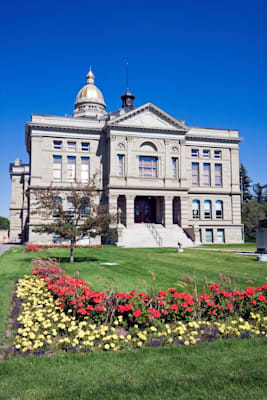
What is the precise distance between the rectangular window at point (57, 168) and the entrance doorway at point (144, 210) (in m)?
11.7

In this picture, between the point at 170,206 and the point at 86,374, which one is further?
the point at 170,206

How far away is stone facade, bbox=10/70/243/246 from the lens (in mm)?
45625

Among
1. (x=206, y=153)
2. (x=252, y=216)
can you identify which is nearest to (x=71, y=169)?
(x=206, y=153)

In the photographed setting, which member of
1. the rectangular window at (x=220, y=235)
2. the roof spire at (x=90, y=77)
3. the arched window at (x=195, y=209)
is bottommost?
the rectangular window at (x=220, y=235)

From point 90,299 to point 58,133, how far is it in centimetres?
4063

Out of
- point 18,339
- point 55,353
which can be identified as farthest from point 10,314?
point 55,353

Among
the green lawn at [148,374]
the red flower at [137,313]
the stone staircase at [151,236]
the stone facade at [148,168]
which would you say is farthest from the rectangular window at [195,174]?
the green lawn at [148,374]

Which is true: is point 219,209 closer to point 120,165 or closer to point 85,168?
point 120,165

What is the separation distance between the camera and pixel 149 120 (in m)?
47.6

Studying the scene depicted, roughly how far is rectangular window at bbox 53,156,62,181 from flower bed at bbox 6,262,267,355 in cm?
3768

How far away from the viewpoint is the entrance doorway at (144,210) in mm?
49969

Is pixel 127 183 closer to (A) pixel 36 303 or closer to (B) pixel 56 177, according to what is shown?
(B) pixel 56 177

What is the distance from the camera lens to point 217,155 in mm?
53281

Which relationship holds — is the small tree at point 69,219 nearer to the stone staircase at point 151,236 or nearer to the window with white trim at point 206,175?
the stone staircase at point 151,236
